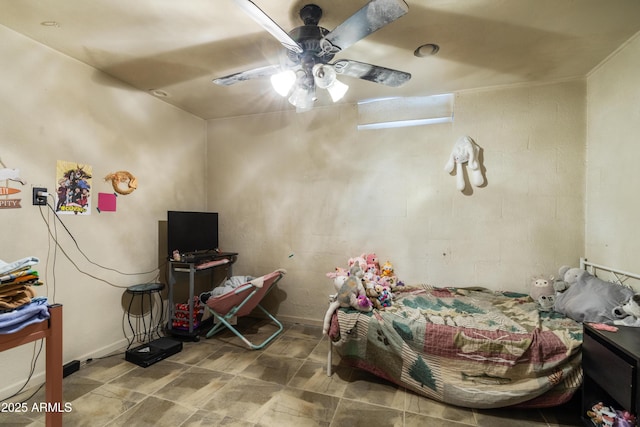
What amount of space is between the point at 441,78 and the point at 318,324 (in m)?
2.82

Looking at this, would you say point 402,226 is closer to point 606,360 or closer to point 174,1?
point 606,360

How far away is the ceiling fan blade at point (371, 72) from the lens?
5.76 feet

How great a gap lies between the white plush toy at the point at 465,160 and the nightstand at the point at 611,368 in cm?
147

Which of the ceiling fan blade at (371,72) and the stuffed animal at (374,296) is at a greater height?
the ceiling fan blade at (371,72)

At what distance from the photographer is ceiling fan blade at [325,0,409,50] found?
122 centimetres

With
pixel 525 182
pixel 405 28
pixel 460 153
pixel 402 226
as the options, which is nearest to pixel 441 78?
pixel 460 153

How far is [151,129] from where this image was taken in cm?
299

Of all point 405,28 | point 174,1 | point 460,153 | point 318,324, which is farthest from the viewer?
point 318,324

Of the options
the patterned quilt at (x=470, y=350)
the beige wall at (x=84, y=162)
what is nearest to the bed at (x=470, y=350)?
the patterned quilt at (x=470, y=350)

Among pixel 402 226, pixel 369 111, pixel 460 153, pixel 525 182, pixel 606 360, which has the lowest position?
pixel 606 360

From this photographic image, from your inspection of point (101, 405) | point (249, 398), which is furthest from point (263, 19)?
point (101, 405)

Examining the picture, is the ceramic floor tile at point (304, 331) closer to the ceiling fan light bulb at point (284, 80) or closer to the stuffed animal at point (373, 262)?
the stuffed animal at point (373, 262)

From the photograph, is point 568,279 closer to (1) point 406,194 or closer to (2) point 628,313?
(2) point 628,313

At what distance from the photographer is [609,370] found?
57.4 inches
